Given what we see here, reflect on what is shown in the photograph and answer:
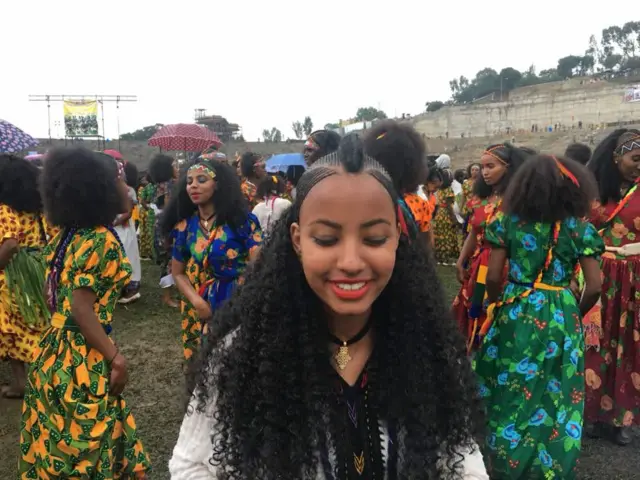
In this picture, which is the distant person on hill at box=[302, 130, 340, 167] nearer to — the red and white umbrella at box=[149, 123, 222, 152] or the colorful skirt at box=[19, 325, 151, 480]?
the colorful skirt at box=[19, 325, 151, 480]

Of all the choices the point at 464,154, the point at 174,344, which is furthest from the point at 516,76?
the point at 174,344

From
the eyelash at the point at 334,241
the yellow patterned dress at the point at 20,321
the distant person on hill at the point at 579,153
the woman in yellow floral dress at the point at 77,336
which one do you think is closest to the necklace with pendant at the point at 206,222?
the woman in yellow floral dress at the point at 77,336

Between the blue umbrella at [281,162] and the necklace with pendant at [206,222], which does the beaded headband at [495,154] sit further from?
the blue umbrella at [281,162]

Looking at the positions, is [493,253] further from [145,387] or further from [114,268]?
[145,387]

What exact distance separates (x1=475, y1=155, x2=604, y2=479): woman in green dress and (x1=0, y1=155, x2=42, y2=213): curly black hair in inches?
131

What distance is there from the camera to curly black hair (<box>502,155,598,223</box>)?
2.89 m

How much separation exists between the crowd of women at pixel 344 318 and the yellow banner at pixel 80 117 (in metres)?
29.8

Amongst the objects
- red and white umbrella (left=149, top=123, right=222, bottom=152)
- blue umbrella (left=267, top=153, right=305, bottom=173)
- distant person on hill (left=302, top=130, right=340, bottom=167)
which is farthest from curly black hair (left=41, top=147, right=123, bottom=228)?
red and white umbrella (left=149, top=123, right=222, bottom=152)

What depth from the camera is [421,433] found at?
4.34 ft

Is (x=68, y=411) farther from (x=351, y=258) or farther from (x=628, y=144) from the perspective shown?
(x=628, y=144)

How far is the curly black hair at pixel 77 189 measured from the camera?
2.57m

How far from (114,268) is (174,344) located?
132 inches

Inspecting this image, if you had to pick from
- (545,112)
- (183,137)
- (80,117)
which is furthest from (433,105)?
(183,137)

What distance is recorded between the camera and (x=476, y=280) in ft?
13.2
